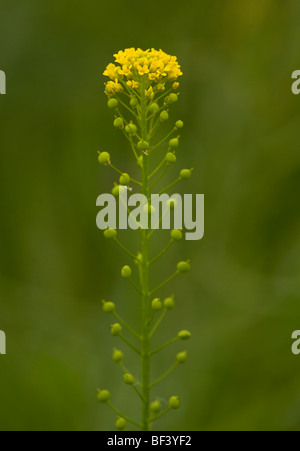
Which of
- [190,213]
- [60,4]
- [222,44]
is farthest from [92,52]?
[190,213]

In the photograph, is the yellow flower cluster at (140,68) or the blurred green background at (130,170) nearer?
the yellow flower cluster at (140,68)

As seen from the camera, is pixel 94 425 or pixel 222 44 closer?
pixel 94 425

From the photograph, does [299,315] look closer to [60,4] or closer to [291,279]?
[291,279]

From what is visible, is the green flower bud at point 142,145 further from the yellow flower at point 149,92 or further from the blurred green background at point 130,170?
the blurred green background at point 130,170

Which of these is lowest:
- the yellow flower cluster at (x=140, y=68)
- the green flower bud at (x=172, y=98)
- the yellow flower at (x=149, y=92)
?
the green flower bud at (x=172, y=98)

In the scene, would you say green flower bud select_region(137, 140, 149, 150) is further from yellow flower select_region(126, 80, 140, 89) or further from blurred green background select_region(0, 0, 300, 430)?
blurred green background select_region(0, 0, 300, 430)

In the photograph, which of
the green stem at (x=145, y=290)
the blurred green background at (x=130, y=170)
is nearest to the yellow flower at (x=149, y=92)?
the green stem at (x=145, y=290)

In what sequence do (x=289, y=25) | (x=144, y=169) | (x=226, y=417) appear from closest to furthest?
(x=144, y=169), (x=226, y=417), (x=289, y=25)

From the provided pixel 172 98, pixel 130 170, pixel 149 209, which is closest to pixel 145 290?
pixel 149 209
